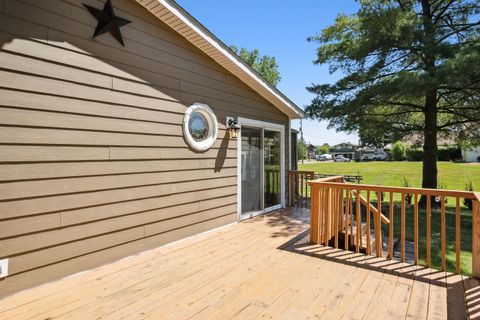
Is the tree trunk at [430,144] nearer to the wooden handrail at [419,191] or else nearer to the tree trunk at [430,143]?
the tree trunk at [430,143]

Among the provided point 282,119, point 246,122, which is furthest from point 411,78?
point 246,122

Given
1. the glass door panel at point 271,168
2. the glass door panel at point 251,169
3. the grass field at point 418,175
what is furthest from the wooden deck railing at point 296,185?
the grass field at point 418,175

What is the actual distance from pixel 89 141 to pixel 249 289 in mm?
2205

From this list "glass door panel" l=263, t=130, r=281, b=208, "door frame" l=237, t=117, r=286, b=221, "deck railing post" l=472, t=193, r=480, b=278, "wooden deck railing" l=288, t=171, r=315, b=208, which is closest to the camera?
"deck railing post" l=472, t=193, r=480, b=278

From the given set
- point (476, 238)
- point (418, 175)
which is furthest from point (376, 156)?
point (476, 238)

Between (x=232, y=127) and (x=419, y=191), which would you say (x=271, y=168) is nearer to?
(x=232, y=127)

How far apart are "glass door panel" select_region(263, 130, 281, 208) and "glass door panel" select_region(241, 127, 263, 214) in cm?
18

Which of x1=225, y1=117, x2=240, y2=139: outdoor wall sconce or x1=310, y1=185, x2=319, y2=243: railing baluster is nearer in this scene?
x1=310, y1=185, x2=319, y2=243: railing baluster

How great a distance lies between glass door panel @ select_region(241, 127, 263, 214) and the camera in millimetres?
5223

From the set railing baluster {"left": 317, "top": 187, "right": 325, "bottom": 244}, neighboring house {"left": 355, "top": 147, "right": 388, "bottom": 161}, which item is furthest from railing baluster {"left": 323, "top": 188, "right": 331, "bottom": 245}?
neighboring house {"left": 355, "top": 147, "right": 388, "bottom": 161}

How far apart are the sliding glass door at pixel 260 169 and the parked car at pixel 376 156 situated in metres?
38.5

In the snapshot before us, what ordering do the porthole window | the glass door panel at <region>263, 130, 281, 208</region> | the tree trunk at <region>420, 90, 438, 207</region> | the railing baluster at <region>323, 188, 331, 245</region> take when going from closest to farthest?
the railing baluster at <region>323, 188, 331, 245</region>, the porthole window, the glass door panel at <region>263, 130, 281, 208</region>, the tree trunk at <region>420, 90, 438, 207</region>

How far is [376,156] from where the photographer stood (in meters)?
43.6

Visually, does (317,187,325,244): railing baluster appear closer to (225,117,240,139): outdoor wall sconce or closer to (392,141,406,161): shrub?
(225,117,240,139): outdoor wall sconce
